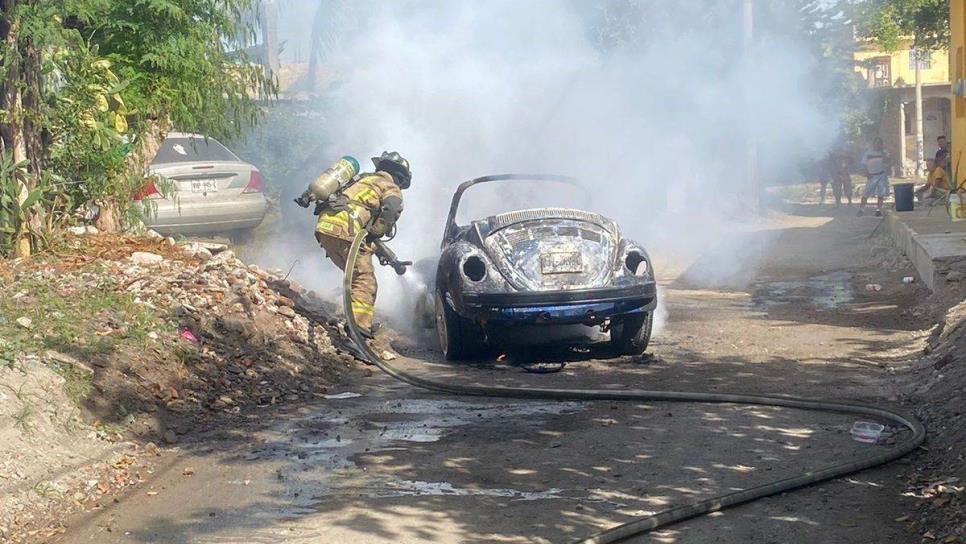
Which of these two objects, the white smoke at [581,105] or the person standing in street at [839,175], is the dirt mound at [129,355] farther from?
the person standing in street at [839,175]

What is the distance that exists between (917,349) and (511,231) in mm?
3346

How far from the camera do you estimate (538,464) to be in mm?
6410

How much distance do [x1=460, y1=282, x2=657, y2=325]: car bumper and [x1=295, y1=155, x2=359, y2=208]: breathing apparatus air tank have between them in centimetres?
191

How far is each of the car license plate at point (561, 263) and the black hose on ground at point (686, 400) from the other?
1269 mm

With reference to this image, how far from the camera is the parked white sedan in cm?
1418

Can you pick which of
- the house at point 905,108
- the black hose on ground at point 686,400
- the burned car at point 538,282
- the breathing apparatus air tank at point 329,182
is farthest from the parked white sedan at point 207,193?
the house at point 905,108

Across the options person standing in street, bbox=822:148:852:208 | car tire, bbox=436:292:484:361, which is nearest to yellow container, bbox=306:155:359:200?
car tire, bbox=436:292:484:361

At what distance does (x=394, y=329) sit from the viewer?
36.9 feet

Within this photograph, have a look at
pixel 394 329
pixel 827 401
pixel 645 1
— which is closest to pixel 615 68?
pixel 645 1

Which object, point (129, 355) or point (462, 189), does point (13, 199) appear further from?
point (462, 189)

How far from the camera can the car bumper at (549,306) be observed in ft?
29.6

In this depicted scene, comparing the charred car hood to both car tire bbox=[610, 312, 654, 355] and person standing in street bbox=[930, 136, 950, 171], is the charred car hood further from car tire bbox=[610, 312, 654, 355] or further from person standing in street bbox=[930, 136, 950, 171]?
person standing in street bbox=[930, 136, 950, 171]

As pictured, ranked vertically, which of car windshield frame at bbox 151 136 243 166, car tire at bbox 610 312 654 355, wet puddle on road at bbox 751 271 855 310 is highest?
car windshield frame at bbox 151 136 243 166

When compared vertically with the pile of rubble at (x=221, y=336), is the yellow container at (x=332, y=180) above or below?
above
